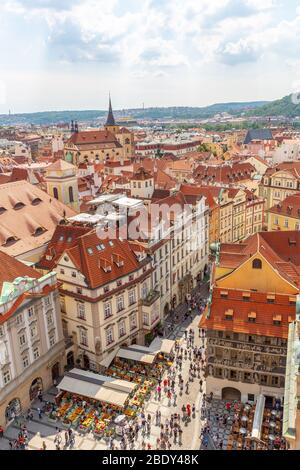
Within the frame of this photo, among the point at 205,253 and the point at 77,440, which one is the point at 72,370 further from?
the point at 205,253

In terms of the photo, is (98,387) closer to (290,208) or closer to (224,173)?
(290,208)

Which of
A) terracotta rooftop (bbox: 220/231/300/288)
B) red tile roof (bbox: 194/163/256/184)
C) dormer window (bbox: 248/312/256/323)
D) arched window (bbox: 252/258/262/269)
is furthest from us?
red tile roof (bbox: 194/163/256/184)

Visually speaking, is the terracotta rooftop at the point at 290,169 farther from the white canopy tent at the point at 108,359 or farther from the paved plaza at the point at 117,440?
the white canopy tent at the point at 108,359

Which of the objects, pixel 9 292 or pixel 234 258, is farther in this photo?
pixel 234 258

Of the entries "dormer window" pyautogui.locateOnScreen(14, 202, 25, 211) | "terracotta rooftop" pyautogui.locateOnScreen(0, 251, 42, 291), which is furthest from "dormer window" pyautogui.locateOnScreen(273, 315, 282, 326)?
"dormer window" pyautogui.locateOnScreen(14, 202, 25, 211)

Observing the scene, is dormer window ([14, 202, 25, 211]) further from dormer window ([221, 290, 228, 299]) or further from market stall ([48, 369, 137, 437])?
dormer window ([221, 290, 228, 299])

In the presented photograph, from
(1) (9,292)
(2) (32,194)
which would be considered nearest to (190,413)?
(1) (9,292)

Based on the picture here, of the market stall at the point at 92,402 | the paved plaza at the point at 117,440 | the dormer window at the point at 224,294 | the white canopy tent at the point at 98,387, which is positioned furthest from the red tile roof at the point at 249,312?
the market stall at the point at 92,402

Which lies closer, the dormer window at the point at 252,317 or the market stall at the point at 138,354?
the dormer window at the point at 252,317
